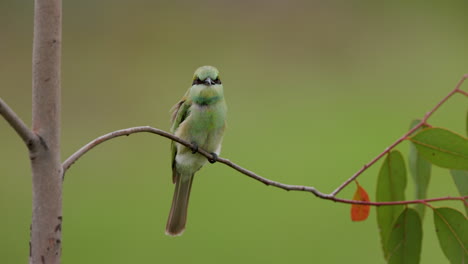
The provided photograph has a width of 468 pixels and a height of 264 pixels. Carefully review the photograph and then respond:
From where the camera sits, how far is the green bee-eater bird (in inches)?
75.6

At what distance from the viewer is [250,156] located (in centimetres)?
638

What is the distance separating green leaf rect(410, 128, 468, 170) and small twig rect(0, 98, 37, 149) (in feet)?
2.79

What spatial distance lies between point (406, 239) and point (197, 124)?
2.09ft

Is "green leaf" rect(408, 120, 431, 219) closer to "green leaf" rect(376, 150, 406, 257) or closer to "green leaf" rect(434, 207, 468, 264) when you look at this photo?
"green leaf" rect(376, 150, 406, 257)

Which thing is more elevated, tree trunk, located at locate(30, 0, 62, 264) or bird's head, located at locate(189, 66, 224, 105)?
bird's head, located at locate(189, 66, 224, 105)

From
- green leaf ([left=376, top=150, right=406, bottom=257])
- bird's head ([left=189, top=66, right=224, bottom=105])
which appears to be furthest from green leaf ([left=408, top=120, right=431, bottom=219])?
bird's head ([left=189, top=66, right=224, bottom=105])

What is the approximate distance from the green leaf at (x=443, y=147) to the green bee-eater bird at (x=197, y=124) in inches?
23.5

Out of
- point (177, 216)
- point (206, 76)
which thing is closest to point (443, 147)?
point (206, 76)

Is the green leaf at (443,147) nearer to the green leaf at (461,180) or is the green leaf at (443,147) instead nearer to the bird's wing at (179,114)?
the green leaf at (461,180)

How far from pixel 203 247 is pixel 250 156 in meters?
1.52

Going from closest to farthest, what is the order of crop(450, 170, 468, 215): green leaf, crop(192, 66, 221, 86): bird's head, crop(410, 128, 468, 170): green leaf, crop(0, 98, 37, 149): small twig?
crop(0, 98, 37, 149): small twig
crop(410, 128, 468, 170): green leaf
crop(450, 170, 468, 215): green leaf
crop(192, 66, 221, 86): bird's head

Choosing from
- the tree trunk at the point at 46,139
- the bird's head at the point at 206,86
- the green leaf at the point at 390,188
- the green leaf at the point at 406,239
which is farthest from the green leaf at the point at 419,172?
the tree trunk at the point at 46,139

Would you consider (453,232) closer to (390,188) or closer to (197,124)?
(390,188)

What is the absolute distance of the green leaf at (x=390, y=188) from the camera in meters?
1.69
